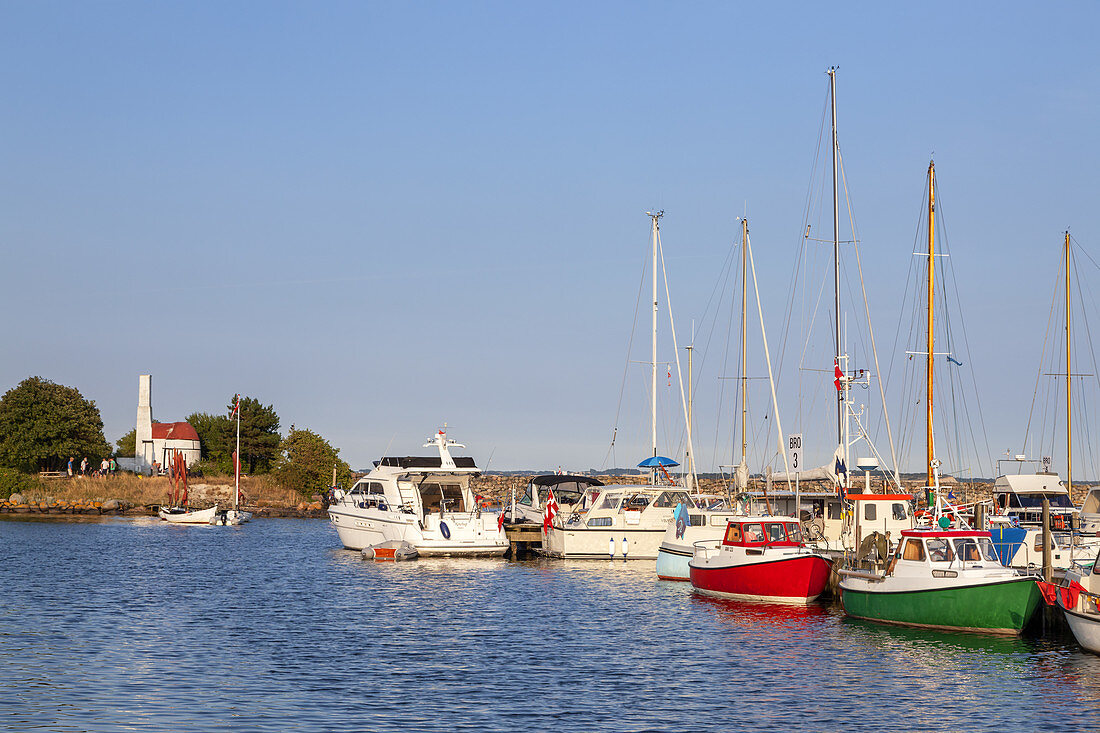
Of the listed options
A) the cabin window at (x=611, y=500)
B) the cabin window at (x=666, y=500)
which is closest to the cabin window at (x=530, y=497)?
the cabin window at (x=611, y=500)

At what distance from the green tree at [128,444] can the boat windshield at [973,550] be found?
122238 millimetres

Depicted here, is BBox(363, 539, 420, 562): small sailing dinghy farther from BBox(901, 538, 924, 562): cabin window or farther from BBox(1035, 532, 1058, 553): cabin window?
BBox(901, 538, 924, 562): cabin window

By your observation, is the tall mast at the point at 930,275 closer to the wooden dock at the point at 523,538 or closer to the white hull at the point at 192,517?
the wooden dock at the point at 523,538

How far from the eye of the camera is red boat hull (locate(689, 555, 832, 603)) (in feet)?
122

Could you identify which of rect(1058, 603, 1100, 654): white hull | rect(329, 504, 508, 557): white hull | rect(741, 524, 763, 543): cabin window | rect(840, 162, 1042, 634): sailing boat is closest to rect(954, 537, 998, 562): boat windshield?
rect(840, 162, 1042, 634): sailing boat

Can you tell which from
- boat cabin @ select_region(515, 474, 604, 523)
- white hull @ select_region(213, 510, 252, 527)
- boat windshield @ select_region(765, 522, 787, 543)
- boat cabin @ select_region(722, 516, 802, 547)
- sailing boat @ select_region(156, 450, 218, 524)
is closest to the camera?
boat cabin @ select_region(722, 516, 802, 547)

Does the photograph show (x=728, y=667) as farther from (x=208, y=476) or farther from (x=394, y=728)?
(x=208, y=476)

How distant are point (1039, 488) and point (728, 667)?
97.2 feet

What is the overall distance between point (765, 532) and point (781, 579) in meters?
1.76

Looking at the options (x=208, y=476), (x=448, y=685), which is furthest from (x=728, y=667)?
(x=208, y=476)

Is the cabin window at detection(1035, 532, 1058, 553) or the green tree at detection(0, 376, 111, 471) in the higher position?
the green tree at detection(0, 376, 111, 471)

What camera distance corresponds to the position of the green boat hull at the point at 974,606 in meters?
29.6

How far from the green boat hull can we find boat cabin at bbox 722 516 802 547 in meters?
7.15

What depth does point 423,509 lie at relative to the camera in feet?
188
